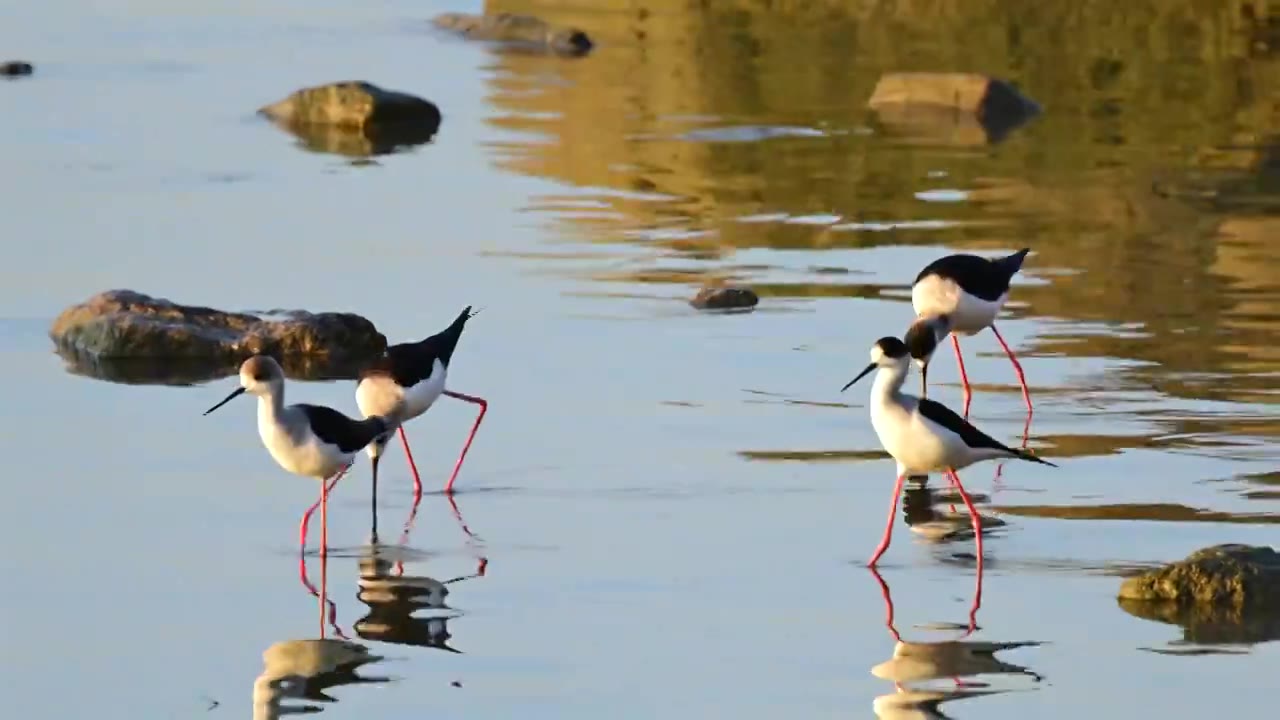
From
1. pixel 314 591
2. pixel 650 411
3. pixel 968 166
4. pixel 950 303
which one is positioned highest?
pixel 968 166

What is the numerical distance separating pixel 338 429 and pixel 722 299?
6.69 m

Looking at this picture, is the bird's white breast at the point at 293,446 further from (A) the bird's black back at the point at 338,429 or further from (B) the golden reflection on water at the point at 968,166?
(B) the golden reflection on water at the point at 968,166

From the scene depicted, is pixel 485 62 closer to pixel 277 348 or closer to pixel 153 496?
pixel 277 348

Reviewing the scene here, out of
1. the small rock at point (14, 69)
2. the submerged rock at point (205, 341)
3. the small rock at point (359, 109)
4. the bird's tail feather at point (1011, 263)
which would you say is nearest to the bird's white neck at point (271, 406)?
the submerged rock at point (205, 341)

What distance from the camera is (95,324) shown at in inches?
645

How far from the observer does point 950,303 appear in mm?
15297

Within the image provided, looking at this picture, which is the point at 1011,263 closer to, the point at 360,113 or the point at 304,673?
the point at 304,673

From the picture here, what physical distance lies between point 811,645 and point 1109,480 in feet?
10.8

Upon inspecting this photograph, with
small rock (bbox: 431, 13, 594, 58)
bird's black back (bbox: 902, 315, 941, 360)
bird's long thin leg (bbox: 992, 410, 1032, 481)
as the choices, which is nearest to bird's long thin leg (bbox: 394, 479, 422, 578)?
bird's long thin leg (bbox: 992, 410, 1032, 481)

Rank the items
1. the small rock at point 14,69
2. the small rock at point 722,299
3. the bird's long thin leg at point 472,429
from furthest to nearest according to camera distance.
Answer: the small rock at point 14,69, the small rock at point 722,299, the bird's long thin leg at point 472,429

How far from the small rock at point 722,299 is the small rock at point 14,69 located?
70.2ft

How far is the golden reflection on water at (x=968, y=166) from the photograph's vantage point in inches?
696

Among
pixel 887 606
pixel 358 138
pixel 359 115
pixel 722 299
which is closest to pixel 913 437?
pixel 887 606

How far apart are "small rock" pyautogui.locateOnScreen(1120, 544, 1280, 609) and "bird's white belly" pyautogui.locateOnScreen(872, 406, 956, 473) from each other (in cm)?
127
